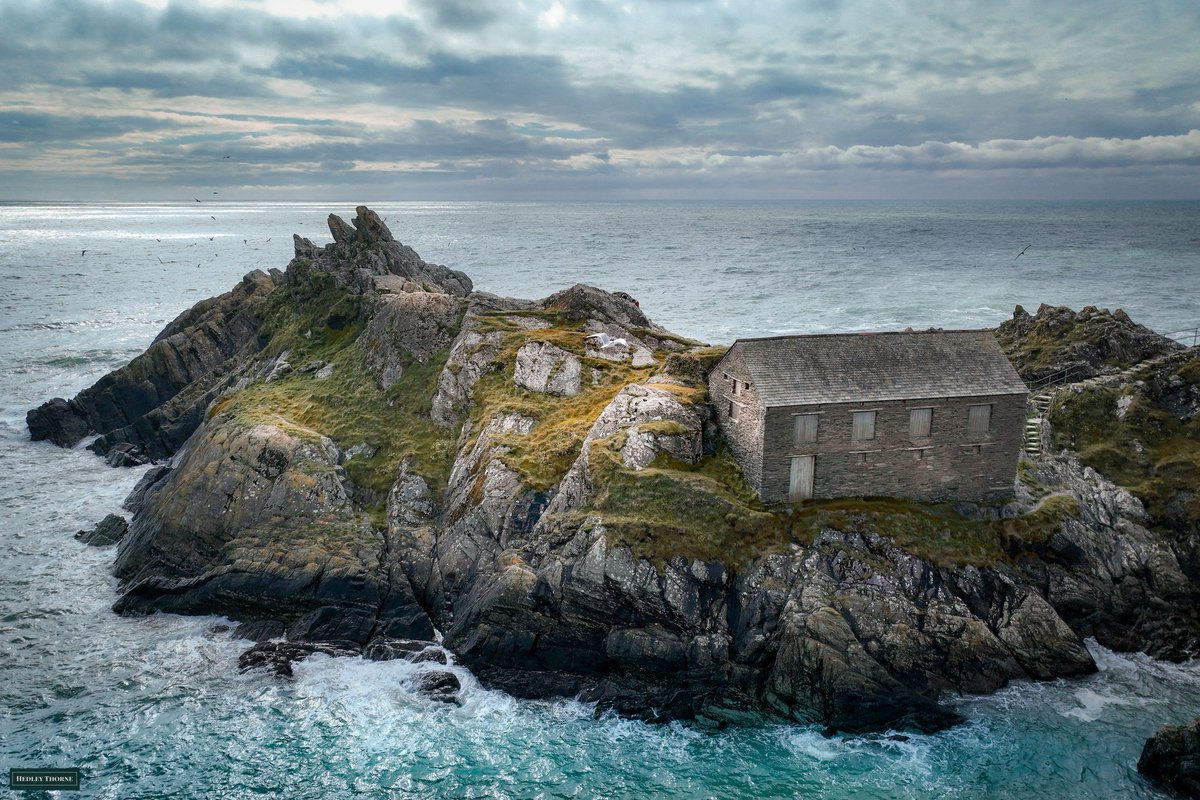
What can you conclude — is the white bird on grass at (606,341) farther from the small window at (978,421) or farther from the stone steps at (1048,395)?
the stone steps at (1048,395)

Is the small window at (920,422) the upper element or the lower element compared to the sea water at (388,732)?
upper

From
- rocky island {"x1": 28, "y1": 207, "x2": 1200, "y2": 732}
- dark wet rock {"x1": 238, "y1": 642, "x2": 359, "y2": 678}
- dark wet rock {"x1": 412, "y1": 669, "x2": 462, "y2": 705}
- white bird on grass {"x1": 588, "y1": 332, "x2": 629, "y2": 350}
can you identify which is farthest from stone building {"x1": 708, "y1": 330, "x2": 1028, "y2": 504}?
dark wet rock {"x1": 238, "y1": 642, "x2": 359, "y2": 678}

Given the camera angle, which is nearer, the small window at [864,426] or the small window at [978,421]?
the small window at [864,426]

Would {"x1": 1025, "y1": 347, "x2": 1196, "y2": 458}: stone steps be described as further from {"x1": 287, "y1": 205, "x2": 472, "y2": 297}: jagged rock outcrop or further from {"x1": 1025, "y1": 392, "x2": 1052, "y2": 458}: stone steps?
{"x1": 287, "y1": 205, "x2": 472, "y2": 297}: jagged rock outcrop

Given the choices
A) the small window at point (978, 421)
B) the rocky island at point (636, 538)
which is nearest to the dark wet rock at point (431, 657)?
the rocky island at point (636, 538)

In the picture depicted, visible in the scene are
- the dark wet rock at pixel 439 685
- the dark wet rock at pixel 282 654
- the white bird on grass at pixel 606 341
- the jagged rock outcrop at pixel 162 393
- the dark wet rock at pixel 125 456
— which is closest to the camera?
the dark wet rock at pixel 439 685

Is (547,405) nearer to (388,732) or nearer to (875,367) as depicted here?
(875,367)

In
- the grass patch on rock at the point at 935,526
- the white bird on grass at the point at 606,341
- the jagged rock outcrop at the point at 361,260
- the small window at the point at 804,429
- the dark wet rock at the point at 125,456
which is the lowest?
the dark wet rock at the point at 125,456
